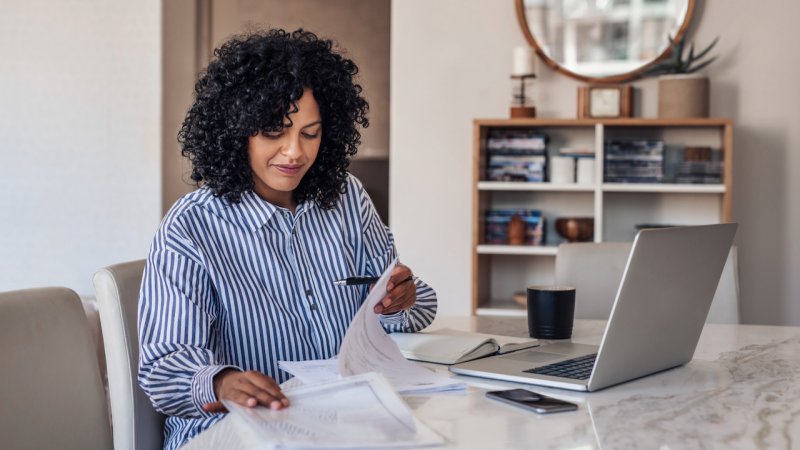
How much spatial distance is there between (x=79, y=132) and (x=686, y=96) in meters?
2.51

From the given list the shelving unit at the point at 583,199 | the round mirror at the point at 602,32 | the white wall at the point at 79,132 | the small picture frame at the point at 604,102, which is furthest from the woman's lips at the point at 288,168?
the white wall at the point at 79,132

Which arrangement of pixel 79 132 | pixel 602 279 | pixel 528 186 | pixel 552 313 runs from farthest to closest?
pixel 79 132 → pixel 528 186 → pixel 602 279 → pixel 552 313

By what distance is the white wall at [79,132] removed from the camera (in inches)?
155

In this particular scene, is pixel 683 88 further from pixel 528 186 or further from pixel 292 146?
pixel 292 146

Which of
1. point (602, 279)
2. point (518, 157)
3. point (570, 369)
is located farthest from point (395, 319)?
point (518, 157)

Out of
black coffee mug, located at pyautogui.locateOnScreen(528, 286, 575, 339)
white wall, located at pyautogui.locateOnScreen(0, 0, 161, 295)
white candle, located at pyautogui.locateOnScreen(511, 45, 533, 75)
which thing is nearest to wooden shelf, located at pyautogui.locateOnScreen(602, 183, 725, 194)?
white candle, located at pyautogui.locateOnScreen(511, 45, 533, 75)

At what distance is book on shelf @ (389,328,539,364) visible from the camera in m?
1.40

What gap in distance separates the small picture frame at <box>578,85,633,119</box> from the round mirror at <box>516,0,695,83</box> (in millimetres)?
102

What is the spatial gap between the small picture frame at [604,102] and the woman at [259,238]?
6.05 feet

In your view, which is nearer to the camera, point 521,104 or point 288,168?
point 288,168

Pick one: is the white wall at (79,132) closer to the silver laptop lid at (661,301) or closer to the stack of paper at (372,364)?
the stack of paper at (372,364)

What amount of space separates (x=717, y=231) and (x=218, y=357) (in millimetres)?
769

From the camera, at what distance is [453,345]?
57.0 inches

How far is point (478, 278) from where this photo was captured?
3334 millimetres
